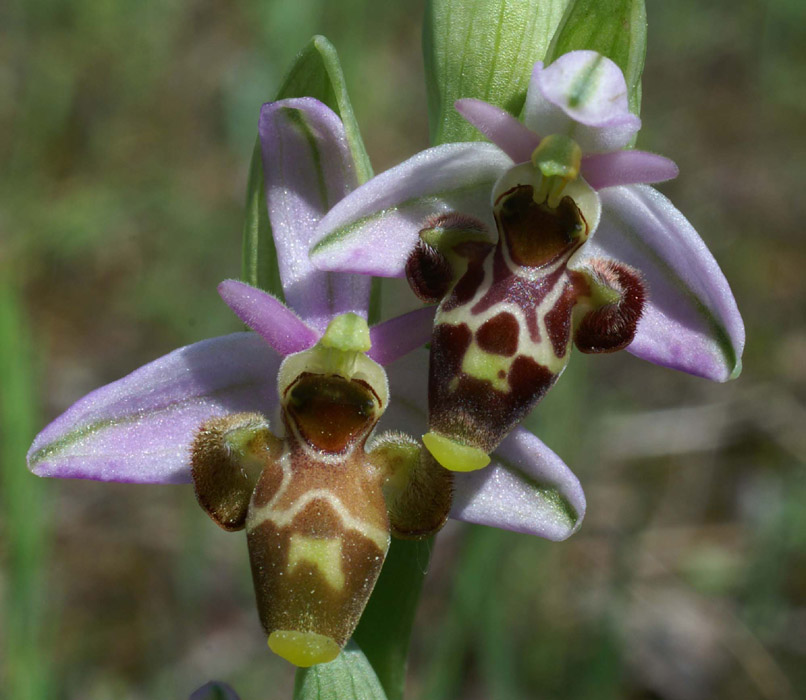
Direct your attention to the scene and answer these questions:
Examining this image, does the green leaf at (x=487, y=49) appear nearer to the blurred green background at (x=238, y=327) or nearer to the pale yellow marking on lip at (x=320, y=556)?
the pale yellow marking on lip at (x=320, y=556)

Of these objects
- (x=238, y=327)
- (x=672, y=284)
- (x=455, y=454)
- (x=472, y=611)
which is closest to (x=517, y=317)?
(x=455, y=454)

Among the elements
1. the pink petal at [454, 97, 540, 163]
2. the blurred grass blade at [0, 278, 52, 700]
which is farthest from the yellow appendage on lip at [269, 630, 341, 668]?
the blurred grass blade at [0, 278, 52, 700]

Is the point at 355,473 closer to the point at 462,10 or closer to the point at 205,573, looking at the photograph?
the point at 462,10

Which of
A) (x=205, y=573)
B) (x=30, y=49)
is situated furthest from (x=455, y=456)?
(x=30, y=49)

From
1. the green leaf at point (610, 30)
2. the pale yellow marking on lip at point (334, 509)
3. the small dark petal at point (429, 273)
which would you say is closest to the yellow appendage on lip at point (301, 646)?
→ the pale yellow marking on lip at point (334, 509)

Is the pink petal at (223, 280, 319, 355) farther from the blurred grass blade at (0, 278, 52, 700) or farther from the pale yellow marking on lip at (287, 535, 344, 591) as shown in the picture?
the blurred grass blade at (0, 278, 52, 700)
